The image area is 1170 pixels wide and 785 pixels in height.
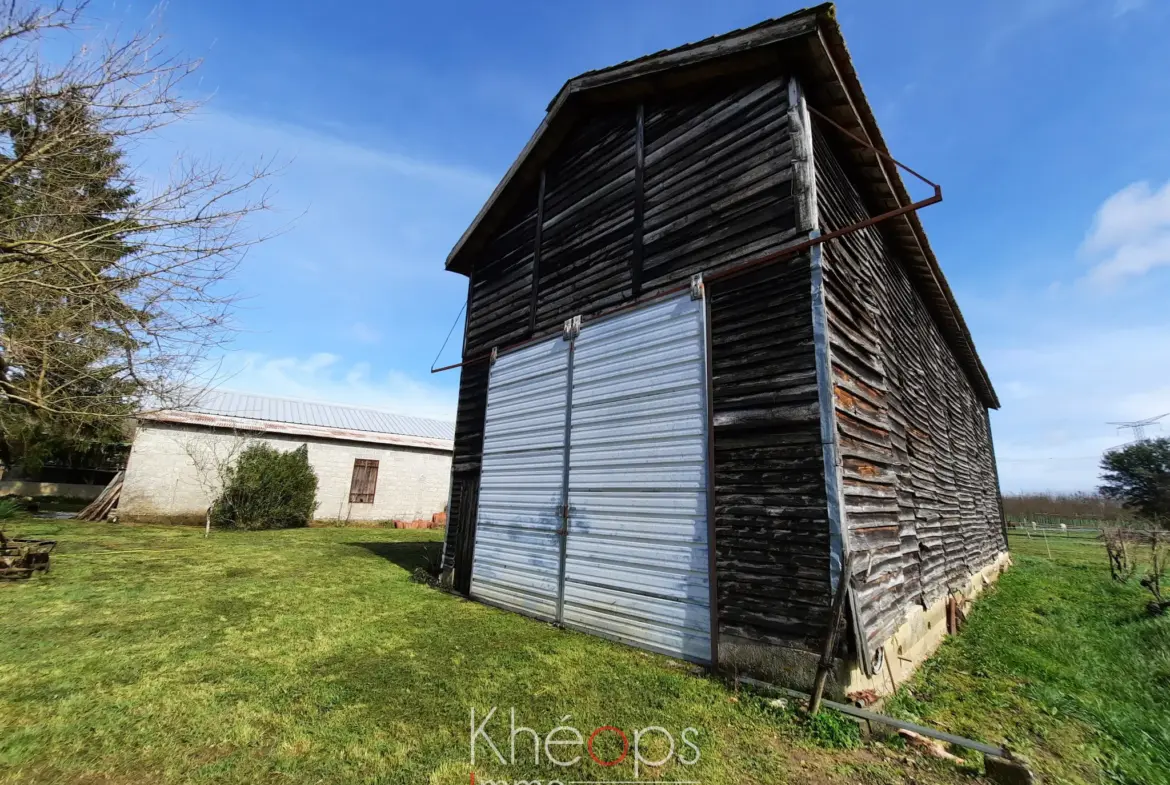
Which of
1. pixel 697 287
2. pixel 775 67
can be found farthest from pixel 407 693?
pixel 775 67

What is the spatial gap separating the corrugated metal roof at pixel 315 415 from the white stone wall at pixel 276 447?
1.03m

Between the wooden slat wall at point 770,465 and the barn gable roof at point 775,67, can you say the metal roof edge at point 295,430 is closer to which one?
the barn gable roof at point 775,67

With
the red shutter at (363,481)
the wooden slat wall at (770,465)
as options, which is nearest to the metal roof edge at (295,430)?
the red shutter at (363,481)

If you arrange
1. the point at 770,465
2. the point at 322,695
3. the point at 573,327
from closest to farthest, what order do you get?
the point at 322,695 < the point at 770,465 < the point at 573,327

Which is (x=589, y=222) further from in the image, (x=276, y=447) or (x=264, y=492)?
(x=276, y=447)

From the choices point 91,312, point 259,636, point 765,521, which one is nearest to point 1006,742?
point 765,521

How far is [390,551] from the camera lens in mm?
14781

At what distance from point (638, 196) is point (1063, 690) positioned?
28.2 feet

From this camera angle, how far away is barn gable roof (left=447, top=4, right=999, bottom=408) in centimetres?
604

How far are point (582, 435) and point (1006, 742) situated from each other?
18.9 feet

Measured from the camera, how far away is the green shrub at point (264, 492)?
18219 millimetres

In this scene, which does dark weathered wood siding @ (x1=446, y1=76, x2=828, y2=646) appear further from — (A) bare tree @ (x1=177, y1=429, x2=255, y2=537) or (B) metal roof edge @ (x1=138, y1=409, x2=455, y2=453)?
(A) bare tree @ (x1=177, y1=429, x2=255, y2=537)

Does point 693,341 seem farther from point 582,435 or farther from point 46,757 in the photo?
point 46,757

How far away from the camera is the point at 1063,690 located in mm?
5648
